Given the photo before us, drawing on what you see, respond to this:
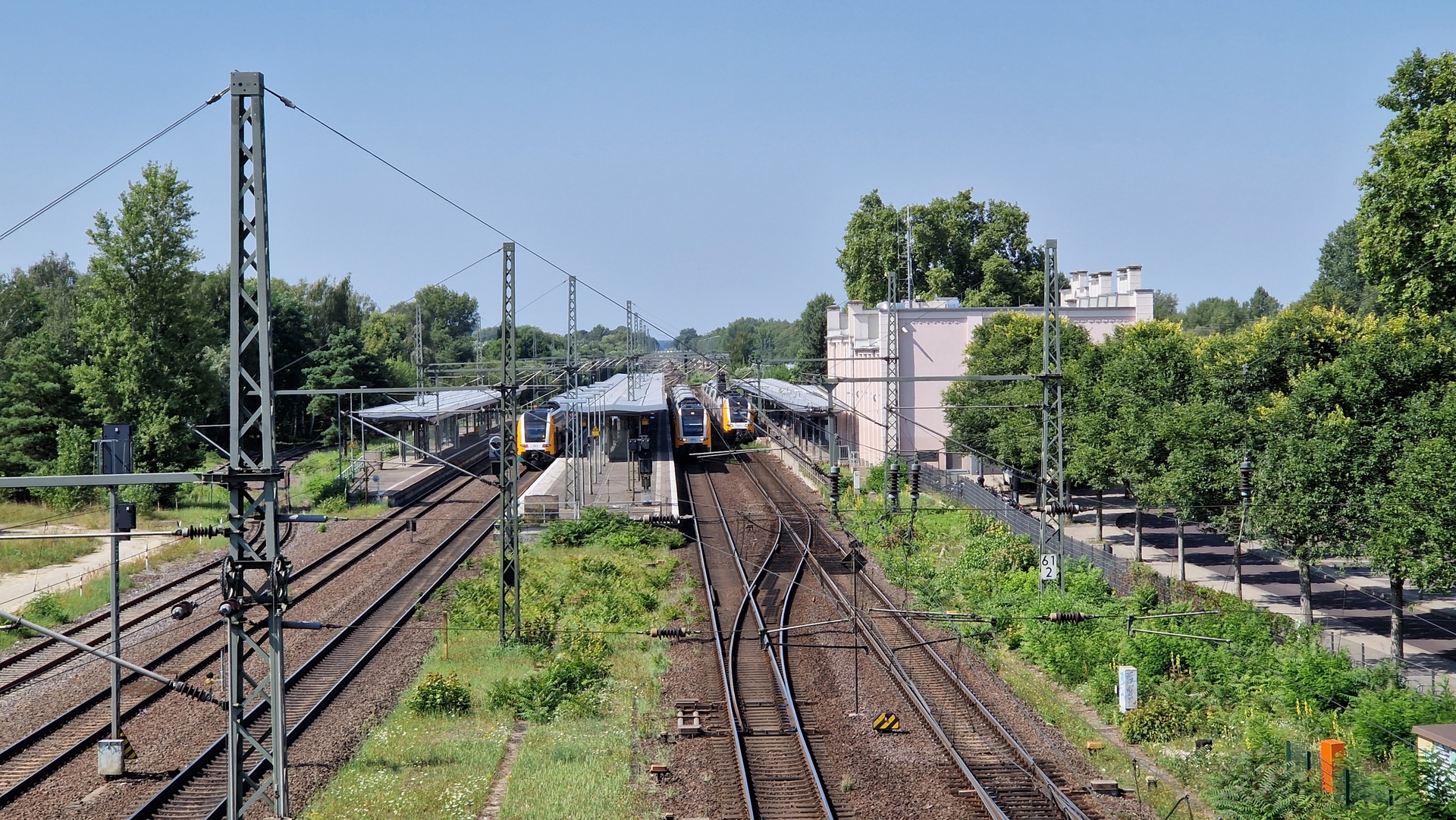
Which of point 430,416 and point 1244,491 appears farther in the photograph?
point 430,416

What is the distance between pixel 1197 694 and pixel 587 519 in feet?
58.8

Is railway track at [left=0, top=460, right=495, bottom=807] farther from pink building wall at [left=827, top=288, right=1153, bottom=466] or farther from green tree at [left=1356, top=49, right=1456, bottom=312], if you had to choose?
green tree at [left=1356, top=49, right=1456, bottom=312]

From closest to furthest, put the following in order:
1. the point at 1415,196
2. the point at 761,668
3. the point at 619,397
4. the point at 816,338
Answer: the point at 761,668 < the point at 1415,196 < the point at 619,397 < the point at 816,338

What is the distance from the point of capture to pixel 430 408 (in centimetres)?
4744

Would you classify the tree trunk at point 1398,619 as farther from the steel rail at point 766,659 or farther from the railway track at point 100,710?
the railway track at point 100,710

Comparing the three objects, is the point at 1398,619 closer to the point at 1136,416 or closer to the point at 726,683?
the point at 1136,416

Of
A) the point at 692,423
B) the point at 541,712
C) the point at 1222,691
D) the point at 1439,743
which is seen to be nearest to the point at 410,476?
the point at 692,423

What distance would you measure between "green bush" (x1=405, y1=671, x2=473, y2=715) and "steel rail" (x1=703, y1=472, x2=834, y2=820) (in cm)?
444

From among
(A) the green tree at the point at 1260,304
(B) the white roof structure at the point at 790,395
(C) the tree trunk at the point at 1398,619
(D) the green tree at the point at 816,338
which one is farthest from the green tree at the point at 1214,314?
(C) the tree trunk at the point at 1398,619

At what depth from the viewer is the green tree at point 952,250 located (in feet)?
226

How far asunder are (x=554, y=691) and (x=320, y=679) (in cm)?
420

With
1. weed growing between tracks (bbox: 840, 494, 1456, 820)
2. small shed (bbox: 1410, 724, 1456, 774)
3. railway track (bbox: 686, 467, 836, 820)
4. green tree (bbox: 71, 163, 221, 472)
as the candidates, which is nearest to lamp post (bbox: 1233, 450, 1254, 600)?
weed growing between tracks (bbox: 840, 494, 1456, 820)

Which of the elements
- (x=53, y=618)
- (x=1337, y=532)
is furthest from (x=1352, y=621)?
(x=53, y=618)

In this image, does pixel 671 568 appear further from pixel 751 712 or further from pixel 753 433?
pixel 753 433
